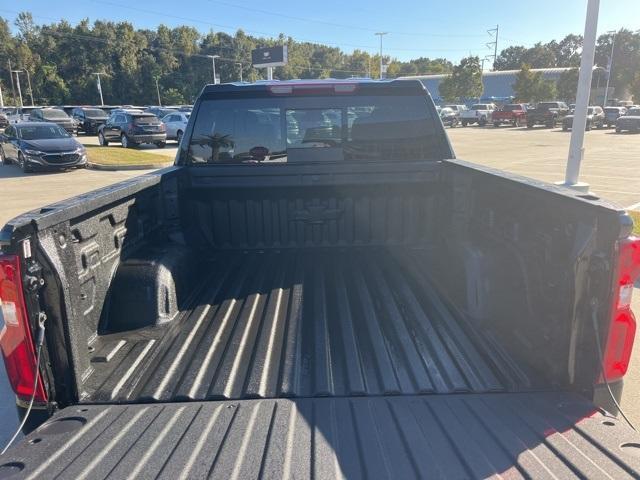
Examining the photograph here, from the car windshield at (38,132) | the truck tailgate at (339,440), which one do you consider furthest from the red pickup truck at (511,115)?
the truck tailgate at (339,440)

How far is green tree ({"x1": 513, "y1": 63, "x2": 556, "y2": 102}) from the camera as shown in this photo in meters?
54.9

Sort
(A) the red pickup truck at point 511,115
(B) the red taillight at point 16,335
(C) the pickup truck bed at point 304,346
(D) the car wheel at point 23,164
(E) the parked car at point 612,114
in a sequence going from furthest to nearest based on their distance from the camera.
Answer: (A) the red pickup truck at point 511,115
(E) the parked car at point 612,114
(D) the car wheel at point 23,164
(C) the pickup truck bed at point 304,346
(B) the red taillight at point 16,335

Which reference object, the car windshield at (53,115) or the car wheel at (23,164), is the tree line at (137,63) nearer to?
the car windshield at (53,115)

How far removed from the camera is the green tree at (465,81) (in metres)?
57.3

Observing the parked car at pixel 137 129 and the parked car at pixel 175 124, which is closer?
the parked car at pixel 137 129

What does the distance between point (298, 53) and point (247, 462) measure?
11801cm

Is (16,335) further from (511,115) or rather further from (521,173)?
(511,115)

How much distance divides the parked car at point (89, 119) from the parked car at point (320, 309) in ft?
103

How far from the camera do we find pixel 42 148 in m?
16.2

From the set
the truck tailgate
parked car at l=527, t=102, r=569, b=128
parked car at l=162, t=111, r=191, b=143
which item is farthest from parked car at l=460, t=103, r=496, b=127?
the truck tailgate

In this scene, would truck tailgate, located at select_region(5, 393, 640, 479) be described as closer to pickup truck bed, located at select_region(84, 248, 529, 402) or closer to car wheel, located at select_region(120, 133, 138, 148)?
pickup truck bed, located at select_region(84, 248, 529, 402)

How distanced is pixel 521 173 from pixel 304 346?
14580 mm

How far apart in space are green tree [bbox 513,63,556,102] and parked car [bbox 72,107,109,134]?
1819 inches

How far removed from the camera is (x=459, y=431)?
6.22 feet
